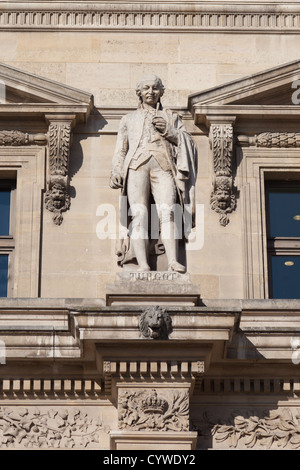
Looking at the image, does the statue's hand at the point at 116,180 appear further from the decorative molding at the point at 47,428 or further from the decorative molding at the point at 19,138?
the decorative molding at the point at 47,428

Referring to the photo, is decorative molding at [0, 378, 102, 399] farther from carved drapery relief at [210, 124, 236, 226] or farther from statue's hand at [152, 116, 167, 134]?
statue's hand at [152, 116, 167, 134]

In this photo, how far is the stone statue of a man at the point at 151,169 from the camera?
2266 centimetres

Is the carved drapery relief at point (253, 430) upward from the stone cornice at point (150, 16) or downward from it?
downward

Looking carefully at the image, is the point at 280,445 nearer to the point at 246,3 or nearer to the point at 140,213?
Answer: the point at 140,213

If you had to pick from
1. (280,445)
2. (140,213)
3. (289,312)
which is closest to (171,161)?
(140,213)

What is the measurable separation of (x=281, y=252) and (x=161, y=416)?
354 centimetres

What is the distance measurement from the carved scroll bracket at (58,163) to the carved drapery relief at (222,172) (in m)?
1.82

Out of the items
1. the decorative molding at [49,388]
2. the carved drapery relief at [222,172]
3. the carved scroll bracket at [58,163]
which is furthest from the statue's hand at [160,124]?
the decorative molding at [49,388]

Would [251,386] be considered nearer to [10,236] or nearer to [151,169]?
[151,169]

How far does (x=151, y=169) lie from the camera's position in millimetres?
23000

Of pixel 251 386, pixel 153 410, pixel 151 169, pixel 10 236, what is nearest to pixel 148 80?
pixel 151 169

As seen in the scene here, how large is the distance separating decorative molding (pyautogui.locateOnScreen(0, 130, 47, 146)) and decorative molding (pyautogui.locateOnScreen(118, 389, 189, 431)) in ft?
13.7

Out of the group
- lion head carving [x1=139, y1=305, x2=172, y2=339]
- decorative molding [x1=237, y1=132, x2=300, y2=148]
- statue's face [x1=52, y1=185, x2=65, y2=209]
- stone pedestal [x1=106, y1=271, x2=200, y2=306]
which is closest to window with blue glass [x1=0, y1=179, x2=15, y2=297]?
statue's face [x1=52, y1=185, x2=65, y2=209]

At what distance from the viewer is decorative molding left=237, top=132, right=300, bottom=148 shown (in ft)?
80.0
